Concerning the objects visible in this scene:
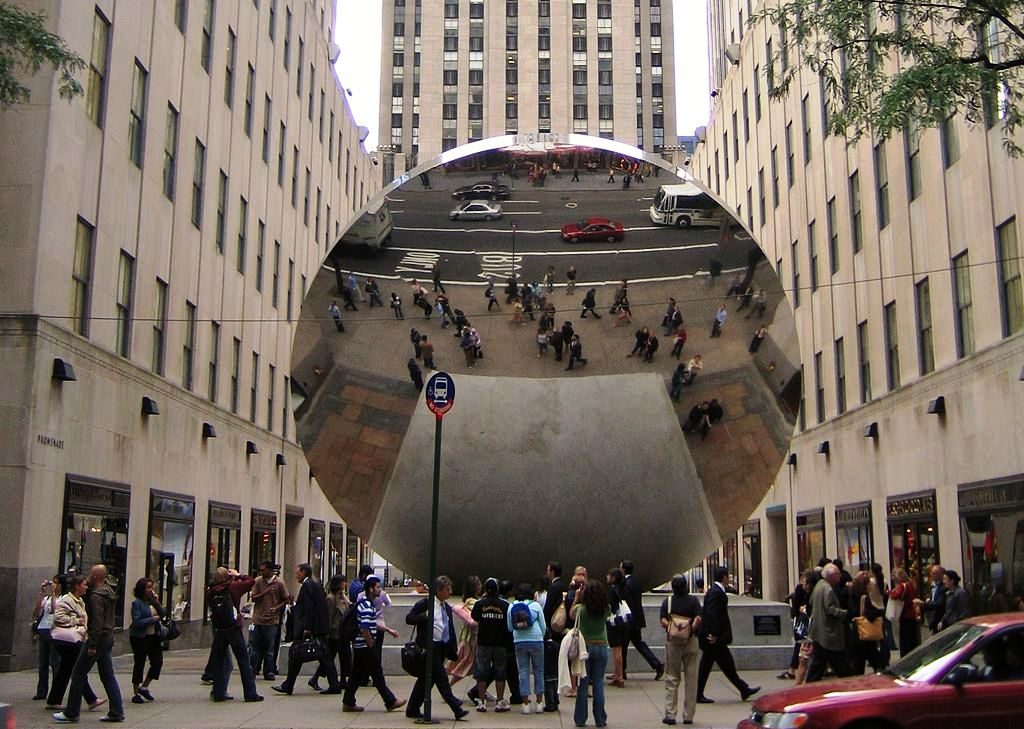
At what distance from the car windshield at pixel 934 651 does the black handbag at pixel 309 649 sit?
6.48 meters

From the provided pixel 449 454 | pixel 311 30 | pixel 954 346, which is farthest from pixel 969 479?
pixel 311 30

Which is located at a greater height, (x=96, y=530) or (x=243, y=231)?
(x=243, y=231)

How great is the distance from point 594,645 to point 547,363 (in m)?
3.11

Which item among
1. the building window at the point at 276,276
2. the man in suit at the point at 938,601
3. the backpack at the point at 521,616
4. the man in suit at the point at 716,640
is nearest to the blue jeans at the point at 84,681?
the backpack at the point at 521,616

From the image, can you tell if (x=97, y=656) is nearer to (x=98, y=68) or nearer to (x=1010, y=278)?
(x=98, y=68)

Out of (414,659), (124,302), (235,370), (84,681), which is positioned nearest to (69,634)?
(84,681)

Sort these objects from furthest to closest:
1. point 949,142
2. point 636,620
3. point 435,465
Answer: point 949,142 < point 636,620 < point 435,465

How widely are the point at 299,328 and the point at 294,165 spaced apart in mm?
26080

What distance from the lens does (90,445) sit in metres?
18.5

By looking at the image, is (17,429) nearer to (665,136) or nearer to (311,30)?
(311,30)

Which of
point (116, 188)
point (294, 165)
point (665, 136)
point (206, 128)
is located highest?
point (665, 136)

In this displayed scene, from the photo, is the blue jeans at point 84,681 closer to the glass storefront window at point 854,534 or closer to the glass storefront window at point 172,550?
the glass storefront window at point 172,550

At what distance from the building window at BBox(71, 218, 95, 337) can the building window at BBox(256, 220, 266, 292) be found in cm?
1300

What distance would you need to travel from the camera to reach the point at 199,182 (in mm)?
25828
